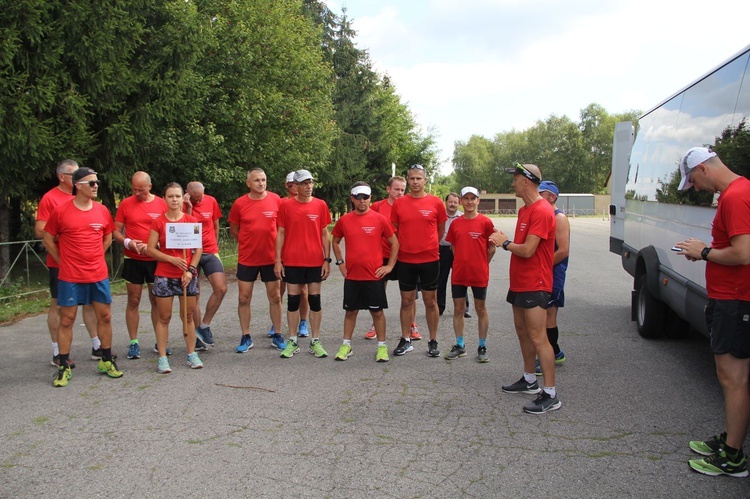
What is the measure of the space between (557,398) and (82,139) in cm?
1002

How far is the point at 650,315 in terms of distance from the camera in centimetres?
721

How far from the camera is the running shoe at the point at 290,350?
650cm

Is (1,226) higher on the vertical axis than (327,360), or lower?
higher

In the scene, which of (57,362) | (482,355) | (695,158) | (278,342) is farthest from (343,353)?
(695,158)

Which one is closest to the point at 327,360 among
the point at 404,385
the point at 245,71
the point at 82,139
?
the point at 404,385

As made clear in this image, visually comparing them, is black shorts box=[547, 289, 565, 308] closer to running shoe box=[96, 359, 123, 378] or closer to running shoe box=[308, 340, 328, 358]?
running shoe box=[308, 340, 328, 358]

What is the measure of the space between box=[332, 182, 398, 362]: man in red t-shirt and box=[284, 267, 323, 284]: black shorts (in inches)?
16.5

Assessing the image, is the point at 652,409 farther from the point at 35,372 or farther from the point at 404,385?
the point at 35,372

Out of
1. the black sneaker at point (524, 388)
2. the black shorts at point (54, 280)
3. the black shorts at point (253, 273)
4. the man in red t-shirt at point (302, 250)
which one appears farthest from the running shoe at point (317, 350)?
the black shorts at point (54, 280)

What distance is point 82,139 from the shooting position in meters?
11.3

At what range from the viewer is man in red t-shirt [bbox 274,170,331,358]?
21.9 ft

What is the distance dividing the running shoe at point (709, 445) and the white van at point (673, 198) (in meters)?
1.51

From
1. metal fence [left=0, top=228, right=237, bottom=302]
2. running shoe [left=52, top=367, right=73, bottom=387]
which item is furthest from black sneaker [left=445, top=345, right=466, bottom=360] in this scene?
metal fence [left=0, top=228, right=237, bottom=302]

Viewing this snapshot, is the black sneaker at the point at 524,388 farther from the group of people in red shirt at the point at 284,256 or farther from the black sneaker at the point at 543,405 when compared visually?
the group of people in red shirt at the point at 284,256
